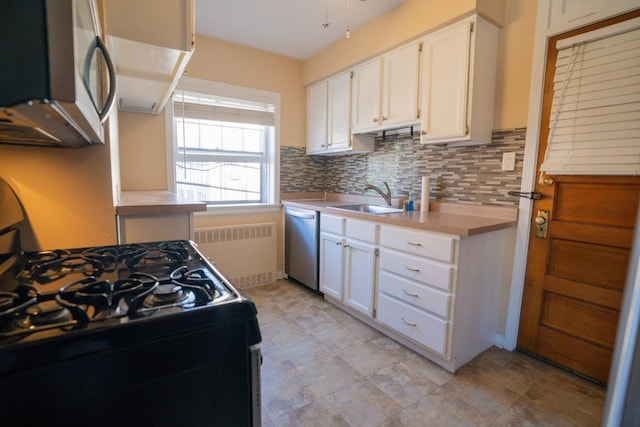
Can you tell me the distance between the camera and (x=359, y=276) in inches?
97.2

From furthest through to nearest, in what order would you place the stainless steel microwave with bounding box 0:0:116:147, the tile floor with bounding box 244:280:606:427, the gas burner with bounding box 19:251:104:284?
1. the tile floor with bounding box 244:280:606:427
2. the gas burner with bounding box 19:251:104:284
3. the stainless steel microwave with bounding box 0:0:116:147

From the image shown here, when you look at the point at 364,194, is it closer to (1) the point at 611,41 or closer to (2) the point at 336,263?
(2) the point at 336,263

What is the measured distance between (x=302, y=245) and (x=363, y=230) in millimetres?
937

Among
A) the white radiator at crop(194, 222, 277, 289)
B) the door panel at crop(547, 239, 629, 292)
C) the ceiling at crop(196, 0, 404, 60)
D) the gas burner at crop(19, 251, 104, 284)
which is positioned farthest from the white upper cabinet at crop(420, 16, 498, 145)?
the gas burner at crop(19, 251, 104, 284)

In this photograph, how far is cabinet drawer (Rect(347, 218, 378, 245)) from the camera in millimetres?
2297

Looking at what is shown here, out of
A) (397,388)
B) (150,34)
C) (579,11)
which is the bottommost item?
(397,388)

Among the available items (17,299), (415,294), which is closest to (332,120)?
(415,294)

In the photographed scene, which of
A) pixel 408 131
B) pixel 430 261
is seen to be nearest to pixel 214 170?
pixel 408 131

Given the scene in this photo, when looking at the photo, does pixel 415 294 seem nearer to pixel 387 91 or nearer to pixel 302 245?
pixel 302 245

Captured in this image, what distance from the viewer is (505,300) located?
2.13 metres

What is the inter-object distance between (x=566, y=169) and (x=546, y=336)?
42.1 inches

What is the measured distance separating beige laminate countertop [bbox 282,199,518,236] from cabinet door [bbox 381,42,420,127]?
74 centimetres

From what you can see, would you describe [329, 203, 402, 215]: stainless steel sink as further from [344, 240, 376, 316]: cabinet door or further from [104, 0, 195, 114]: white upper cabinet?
[104, 0, 195, 114]: white upper cabinet

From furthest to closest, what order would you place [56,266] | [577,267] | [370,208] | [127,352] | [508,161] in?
[370,208] < [508,161] < [577,267] < [56,266] < [127,352]
